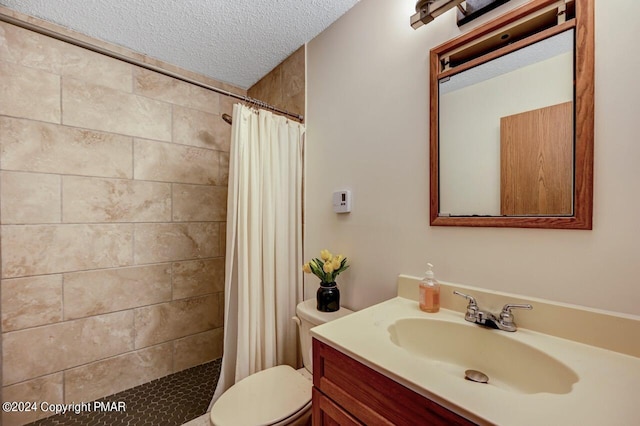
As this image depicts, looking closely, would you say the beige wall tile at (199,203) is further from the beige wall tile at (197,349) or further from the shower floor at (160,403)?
the shower floor at (160,403)

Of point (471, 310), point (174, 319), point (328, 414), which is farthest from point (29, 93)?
point (471, 310)

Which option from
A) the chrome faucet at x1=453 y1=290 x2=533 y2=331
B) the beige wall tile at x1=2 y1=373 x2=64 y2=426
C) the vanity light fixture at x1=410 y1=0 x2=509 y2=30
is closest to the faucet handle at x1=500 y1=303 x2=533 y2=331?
the chrome faucet at x1=453 y1=290 x2=533 y2=331

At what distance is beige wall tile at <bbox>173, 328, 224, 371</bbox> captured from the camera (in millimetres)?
1956

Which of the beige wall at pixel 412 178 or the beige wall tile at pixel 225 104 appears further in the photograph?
the beige wall tile at pixel 225 104

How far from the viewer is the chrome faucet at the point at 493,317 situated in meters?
0.85

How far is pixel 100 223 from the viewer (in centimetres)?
167

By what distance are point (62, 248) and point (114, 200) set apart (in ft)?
Answer: 1.23

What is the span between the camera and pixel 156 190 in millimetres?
1872

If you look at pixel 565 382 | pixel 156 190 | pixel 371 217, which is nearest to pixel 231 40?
pixel 156 190

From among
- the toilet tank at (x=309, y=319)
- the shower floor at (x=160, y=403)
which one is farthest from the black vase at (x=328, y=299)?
the shower floor at (x=160, y=403)

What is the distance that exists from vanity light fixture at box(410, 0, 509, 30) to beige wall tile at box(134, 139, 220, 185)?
1.70 meters

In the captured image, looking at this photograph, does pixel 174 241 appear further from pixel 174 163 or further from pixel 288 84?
pixel 288 84

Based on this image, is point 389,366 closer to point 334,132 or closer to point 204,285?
point 334,132

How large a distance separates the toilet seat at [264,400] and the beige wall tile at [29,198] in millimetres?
1423
